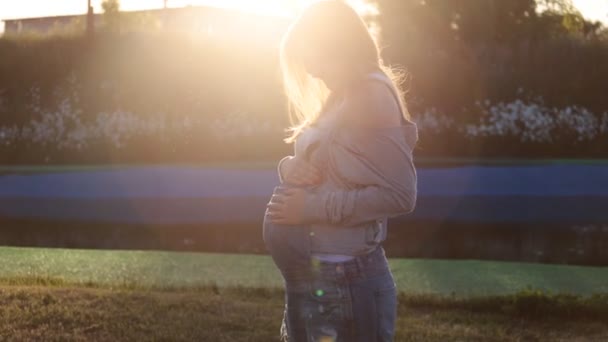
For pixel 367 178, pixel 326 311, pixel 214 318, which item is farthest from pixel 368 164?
pixel 214 318

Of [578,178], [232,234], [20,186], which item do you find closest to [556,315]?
[232,234]

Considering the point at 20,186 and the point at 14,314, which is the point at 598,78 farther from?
the point at 14,314

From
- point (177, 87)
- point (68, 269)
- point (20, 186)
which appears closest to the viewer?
point (68, 269)

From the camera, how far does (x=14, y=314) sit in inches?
177

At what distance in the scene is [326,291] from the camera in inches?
82.7

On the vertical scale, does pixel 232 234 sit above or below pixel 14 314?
below

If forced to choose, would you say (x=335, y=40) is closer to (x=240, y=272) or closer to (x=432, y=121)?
(x=240, y=272)

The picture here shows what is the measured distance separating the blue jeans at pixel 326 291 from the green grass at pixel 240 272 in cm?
323

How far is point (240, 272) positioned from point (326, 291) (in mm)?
4136

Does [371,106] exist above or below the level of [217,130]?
above

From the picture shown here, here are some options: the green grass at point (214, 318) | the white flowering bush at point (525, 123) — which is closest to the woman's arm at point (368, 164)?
the green grass at point (214, 318)

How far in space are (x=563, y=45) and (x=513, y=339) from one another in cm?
1343

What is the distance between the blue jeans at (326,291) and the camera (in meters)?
2.10

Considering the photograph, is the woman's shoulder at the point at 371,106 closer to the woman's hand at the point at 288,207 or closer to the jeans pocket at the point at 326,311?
the woman's hand at the point at 288,207
